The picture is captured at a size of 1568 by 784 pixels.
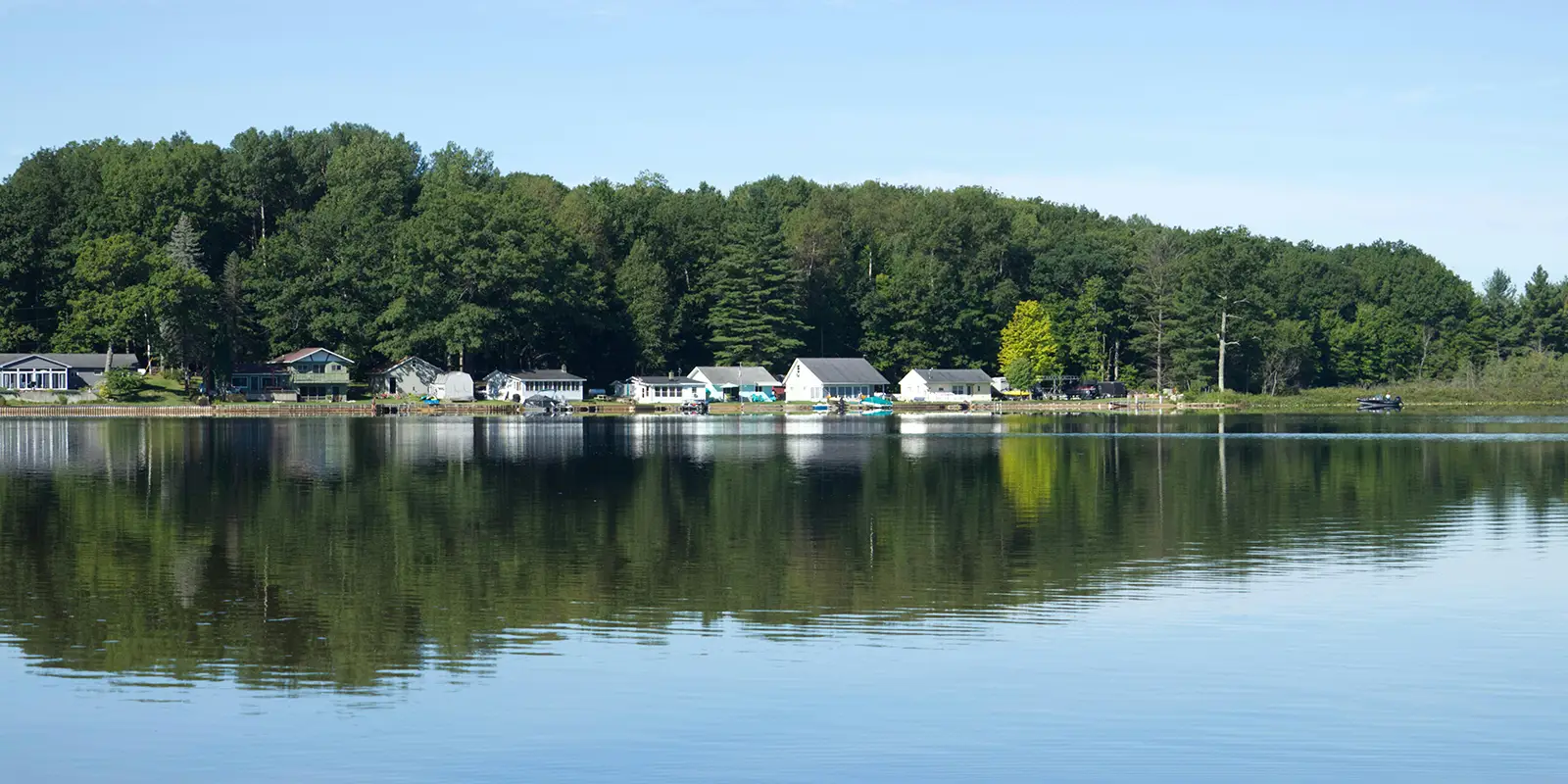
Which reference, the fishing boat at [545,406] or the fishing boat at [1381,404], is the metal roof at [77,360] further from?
the fishing boat at [1381,404]

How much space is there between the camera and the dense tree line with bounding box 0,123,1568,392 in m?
104

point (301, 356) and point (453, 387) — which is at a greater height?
point (301, 356)

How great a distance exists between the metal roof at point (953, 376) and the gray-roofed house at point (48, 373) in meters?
60.3

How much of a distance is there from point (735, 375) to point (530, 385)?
16.7m

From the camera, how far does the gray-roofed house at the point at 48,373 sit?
9756cm

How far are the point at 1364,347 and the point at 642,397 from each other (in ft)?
229

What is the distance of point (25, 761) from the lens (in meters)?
12.1

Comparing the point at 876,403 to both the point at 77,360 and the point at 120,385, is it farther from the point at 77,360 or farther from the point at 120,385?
the point at 77,360

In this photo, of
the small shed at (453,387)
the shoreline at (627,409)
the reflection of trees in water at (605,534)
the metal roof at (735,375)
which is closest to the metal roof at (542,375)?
the small shed at (453,387)

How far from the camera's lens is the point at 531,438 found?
66938 millimetres

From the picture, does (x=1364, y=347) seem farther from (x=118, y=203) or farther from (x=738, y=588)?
(x=738, y=588)

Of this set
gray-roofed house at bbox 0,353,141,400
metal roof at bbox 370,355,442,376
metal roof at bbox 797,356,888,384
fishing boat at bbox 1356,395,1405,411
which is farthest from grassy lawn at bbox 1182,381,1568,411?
gray-roofed house at bbox 0,353,141,400

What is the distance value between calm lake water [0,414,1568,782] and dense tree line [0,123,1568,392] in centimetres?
6803

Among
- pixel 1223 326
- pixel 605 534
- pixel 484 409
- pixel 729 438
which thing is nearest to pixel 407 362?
pixel 484 409
